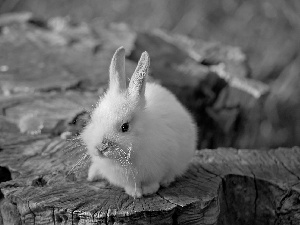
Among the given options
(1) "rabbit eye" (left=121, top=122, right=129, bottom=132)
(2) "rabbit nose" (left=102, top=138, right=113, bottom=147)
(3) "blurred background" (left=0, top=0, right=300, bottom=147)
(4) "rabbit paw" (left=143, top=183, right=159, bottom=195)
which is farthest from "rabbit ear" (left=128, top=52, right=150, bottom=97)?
(3) "blurred background" (left=0, top=0, right=300, bottom=147)

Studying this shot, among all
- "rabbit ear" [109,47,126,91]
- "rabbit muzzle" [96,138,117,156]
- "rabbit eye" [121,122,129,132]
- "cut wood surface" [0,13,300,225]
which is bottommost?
"cut wood surface" [0,13,300,225]

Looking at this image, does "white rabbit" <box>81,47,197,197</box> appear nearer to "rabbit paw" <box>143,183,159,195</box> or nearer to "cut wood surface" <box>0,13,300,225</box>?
"rabbit paw" <box>143,183,159,195</box>

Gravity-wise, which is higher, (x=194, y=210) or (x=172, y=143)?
(x=172, y=143)

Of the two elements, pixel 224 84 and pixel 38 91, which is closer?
pixel 38 91

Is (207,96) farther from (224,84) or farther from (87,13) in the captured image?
(87,13)

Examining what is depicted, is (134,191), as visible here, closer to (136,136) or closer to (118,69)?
(136,136)

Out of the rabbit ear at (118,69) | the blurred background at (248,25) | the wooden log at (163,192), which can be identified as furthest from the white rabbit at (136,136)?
the blurred background at (248,25)

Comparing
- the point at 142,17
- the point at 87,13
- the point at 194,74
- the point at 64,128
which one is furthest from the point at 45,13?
the point at 64,128

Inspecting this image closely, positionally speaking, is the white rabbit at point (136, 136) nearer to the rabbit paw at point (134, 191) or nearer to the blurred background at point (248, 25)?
the rabbit paw at point (134, 191)

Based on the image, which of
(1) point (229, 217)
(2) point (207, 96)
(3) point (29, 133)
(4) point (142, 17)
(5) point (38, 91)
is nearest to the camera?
(1) point (229, 217)
